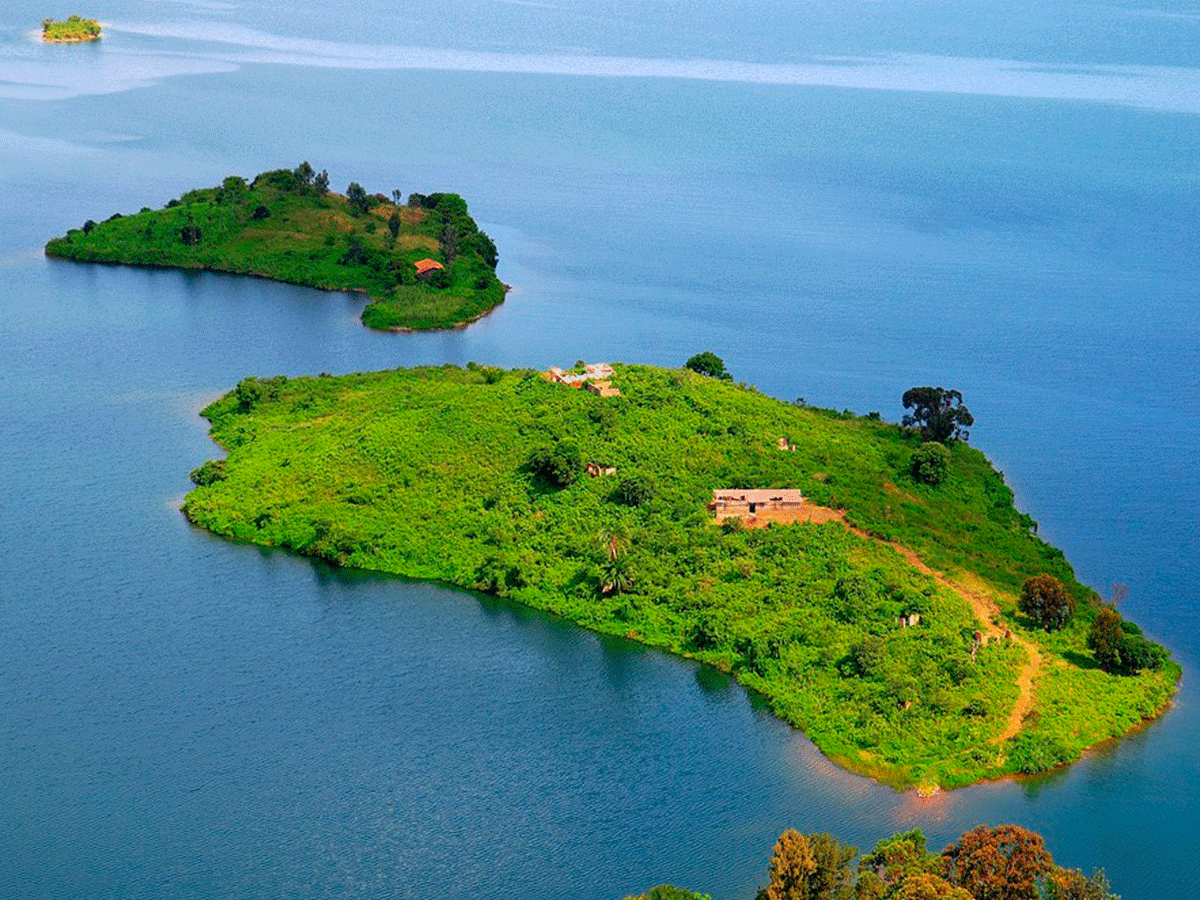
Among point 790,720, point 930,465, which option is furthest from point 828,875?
point 930,465

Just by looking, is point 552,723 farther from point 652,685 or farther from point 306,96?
point 306,96

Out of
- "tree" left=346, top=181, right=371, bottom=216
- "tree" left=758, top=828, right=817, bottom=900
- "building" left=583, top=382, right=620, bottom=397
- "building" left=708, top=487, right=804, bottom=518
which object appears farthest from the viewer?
"tree" left=346, top=181, right=371, bottom=216

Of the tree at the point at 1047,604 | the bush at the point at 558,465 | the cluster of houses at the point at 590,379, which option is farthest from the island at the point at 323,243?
the tree at the point at 1047,604

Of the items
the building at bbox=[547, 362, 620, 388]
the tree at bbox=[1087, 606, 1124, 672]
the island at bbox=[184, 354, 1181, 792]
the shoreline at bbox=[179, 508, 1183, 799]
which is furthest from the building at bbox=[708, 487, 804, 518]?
the tree at bbox=[1087, 606, 1124, 672]

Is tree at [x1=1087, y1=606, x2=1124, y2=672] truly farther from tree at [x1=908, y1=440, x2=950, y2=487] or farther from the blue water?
tree at [x1=908, y1=440, x2=950, y2=487]

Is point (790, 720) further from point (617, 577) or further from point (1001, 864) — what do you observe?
point (1001, 864)

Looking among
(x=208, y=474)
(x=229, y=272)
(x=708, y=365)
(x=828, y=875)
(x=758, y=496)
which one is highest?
(x=229, y=272)

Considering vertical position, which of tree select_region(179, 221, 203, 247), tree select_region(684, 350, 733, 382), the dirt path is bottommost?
the dirt path
